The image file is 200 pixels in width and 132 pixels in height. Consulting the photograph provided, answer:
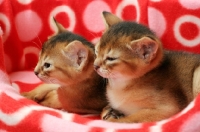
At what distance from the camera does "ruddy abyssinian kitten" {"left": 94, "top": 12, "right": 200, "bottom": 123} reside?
1292 millimetres

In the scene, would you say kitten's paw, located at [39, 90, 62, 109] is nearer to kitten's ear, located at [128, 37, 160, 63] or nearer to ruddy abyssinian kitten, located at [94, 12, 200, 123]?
ruddy abyssinian kitten, located at [94, 12, 200, 123]

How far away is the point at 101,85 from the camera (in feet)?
4.95

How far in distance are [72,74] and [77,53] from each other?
0.27 ft

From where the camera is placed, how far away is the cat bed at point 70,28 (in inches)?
47.0

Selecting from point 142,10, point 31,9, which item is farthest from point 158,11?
point 31,9

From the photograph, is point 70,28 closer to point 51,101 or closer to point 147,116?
point 51,101

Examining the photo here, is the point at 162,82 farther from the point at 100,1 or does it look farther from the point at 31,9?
the point at 31,9

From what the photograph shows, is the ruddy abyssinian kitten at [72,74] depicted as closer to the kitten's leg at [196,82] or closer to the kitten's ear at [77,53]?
the kitten's ear at [77,53]

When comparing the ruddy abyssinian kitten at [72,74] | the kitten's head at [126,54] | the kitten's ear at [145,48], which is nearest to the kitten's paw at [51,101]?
the ruddy abyssinian kitten at [72,74]

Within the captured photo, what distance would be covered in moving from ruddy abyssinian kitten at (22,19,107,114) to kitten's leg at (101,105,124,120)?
0.05 meters

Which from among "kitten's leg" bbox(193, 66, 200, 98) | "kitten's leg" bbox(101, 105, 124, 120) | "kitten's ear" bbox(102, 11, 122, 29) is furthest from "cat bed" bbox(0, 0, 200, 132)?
"kitten's ear" bbox(102, 11, 122, 29)

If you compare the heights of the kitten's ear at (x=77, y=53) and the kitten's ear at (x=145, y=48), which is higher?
the kitten's ear at (x=145, y=48)

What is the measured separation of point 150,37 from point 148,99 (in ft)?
0.74

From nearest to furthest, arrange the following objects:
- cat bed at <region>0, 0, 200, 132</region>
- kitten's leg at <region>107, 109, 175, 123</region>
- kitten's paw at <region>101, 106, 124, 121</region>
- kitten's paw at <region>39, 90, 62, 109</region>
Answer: cat bed at <region>0, 0, 200, 132</region> < kitten's leg at <region>107, 109, 175, 123</region> < kitten's paw at <region>101, 106, 124, 121</region> < kitten's paw at <region>39, 90, 62, 109</region>
